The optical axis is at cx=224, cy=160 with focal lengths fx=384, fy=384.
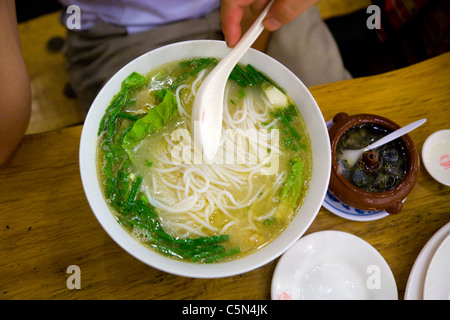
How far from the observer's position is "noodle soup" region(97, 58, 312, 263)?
4.34 ft

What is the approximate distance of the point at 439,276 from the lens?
139 centimetres

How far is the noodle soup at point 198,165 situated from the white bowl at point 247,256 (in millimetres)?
33

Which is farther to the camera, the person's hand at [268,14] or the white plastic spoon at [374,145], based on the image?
the white plastic spoon at [374,145]

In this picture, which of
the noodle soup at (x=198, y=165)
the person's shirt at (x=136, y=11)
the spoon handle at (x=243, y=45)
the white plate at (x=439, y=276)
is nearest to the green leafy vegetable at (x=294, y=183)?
the noodle soup at (x=198, y=165)

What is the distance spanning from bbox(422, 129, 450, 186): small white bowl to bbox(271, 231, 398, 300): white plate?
44cm

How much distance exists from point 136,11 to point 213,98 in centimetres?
81

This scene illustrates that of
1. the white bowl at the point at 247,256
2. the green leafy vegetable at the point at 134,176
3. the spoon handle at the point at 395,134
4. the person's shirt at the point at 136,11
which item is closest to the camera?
the white bowl at the point at 247,256

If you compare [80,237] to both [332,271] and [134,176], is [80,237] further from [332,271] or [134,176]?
[332,271]

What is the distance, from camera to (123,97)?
1406mm

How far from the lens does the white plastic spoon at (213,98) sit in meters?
1.33

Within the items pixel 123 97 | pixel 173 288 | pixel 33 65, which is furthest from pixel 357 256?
pixel 33 65

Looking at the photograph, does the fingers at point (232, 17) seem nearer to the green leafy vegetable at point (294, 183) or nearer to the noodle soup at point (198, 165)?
the noodle soup at point (198, 165)

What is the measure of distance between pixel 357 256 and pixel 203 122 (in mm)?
756
